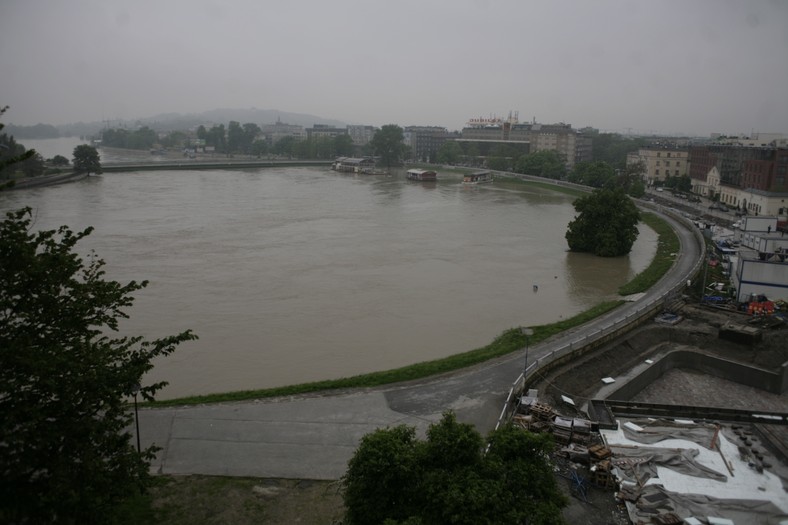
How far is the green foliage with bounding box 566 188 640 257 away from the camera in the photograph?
57.3 ft

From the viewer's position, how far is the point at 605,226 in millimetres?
17609

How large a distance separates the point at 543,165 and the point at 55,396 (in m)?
40.5

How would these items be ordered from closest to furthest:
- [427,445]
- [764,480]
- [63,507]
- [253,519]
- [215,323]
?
[63,507] → [427,445] → [253,519] → [764,480] → [215,323]

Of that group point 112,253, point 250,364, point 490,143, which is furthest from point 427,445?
point 490,143

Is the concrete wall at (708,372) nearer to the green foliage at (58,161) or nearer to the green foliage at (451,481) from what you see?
the green foliage at (451,481)

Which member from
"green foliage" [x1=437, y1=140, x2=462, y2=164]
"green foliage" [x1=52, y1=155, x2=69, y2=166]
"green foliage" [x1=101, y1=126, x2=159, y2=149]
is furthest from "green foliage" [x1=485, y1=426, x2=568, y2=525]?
"green foliage" [x1=101, y1=126, x2=159, y2=149]

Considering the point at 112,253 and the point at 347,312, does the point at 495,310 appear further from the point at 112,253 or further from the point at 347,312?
the point at 112,253

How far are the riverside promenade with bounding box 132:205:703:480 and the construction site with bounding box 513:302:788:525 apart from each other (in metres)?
0.66

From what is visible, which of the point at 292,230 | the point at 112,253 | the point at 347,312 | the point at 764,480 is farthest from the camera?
the point at 292,230

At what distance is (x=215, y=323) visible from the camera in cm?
1083

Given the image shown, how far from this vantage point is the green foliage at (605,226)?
17.5 m

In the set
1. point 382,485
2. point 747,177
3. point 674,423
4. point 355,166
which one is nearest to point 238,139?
point 355,166

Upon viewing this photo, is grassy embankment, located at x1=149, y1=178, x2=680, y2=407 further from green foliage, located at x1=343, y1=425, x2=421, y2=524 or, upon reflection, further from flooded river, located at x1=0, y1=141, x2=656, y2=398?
green foliage, located at x1=343, y1=425, x2=421, y2=524

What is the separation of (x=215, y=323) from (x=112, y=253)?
729 cm
